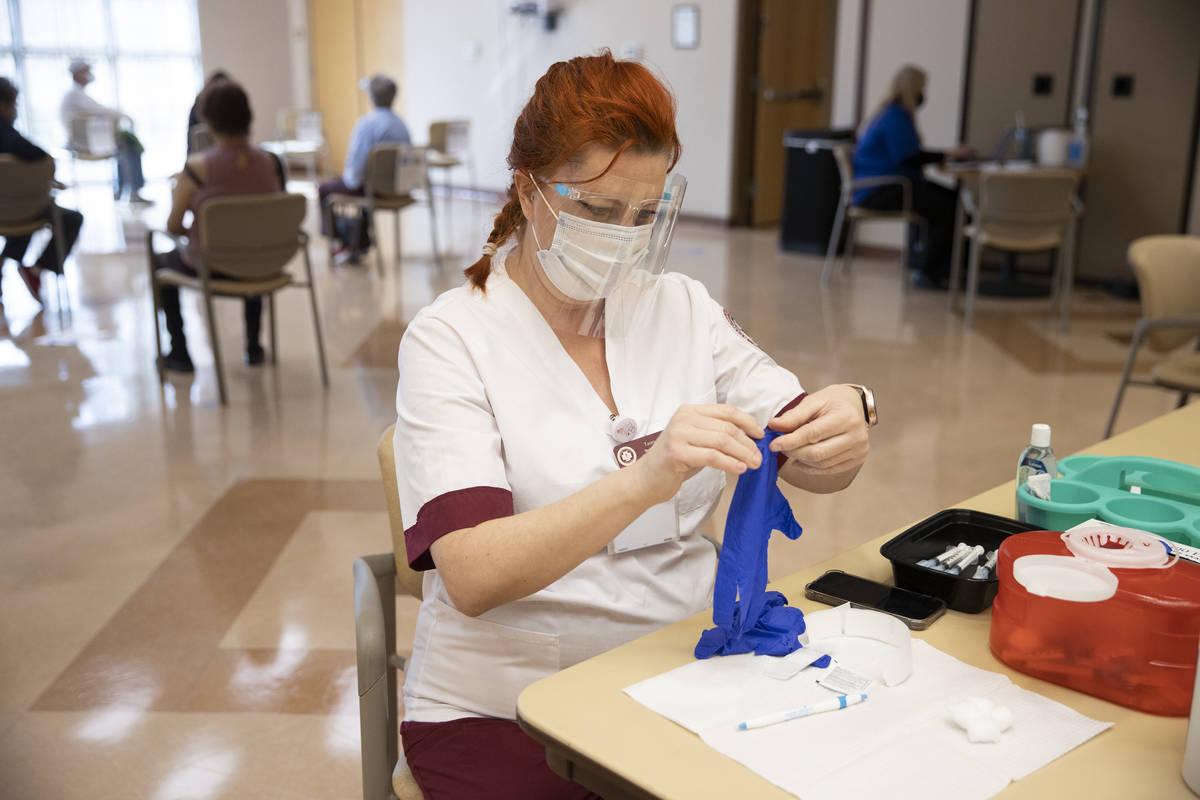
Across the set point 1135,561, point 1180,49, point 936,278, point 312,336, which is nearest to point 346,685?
point 1135,561

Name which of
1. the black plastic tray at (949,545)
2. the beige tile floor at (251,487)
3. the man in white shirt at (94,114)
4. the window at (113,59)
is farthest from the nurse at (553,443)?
the window at (113,59)

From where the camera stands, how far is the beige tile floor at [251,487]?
219 cm

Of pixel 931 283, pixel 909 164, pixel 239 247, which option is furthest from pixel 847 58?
pixel 239 247

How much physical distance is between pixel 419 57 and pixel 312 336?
694cm

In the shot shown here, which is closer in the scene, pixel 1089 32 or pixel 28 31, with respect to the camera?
pixel 1089 32

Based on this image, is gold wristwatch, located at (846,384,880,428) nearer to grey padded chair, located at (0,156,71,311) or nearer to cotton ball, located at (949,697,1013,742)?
cotton ball, located at (949,697,1013,742)

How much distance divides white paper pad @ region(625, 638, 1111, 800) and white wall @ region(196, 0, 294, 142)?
Answer: 1339 centimetres

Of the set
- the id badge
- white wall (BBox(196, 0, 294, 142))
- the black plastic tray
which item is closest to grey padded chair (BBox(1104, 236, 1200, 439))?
the black plastic tray

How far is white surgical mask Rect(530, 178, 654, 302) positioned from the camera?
52.5 inches

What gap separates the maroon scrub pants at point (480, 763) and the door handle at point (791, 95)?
8.34 meters

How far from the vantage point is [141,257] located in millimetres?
7797

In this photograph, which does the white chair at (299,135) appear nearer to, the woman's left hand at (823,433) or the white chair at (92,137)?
the white chair at (92,137)

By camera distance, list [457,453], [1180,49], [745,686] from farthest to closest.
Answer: [1180,49], [457,453], [745,686]

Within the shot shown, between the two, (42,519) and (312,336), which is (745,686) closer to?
(42,519)
